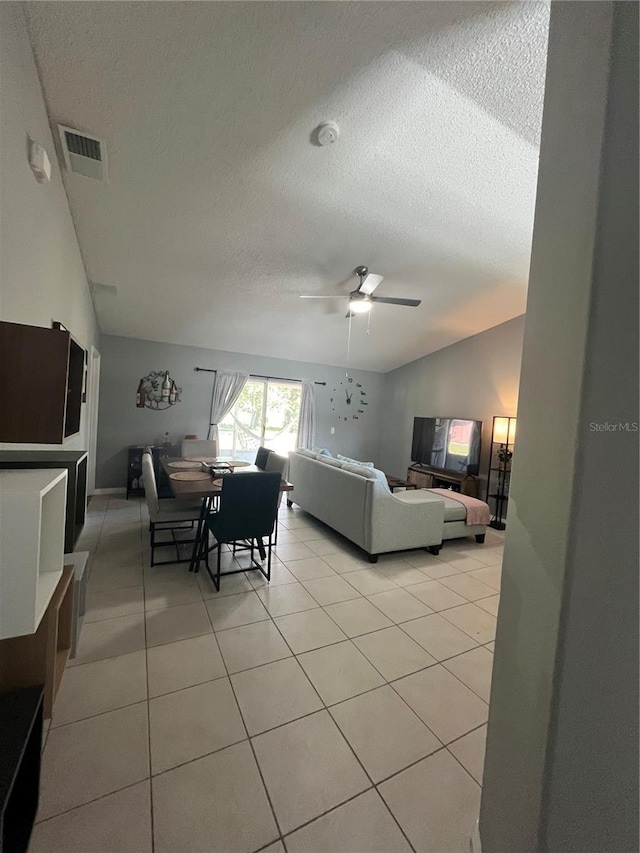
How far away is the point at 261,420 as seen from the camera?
19.8 feet

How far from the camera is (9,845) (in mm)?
941

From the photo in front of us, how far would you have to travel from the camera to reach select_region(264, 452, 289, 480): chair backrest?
3.60m

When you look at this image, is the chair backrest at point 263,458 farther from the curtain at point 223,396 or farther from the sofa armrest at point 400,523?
the curtain at point 223,396

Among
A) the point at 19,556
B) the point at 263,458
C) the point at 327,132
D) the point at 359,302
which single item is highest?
the point at 327,132

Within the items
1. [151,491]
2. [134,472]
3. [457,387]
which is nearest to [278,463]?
[151,491]

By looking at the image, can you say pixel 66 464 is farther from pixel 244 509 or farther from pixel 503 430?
pixel 503 430

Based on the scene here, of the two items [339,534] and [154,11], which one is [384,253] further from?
[339,534]

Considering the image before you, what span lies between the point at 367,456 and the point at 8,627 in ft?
21.7

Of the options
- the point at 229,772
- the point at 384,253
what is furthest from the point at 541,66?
the point at 229,772

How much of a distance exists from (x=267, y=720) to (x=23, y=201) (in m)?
2.46

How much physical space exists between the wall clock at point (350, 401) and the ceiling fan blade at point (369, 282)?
342 centimetres

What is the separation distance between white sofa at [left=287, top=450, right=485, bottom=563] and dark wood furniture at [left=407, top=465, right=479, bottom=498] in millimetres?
1075

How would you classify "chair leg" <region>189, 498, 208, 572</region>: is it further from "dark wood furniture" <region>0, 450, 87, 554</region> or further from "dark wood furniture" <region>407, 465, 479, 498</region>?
"dark wood furniture" <region>407, 465, 479, 498</region>

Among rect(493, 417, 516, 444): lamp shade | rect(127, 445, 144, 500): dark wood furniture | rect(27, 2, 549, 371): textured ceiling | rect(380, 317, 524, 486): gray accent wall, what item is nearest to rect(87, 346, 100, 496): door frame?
rect(127, 445, 144, 500): dark wood furniture
